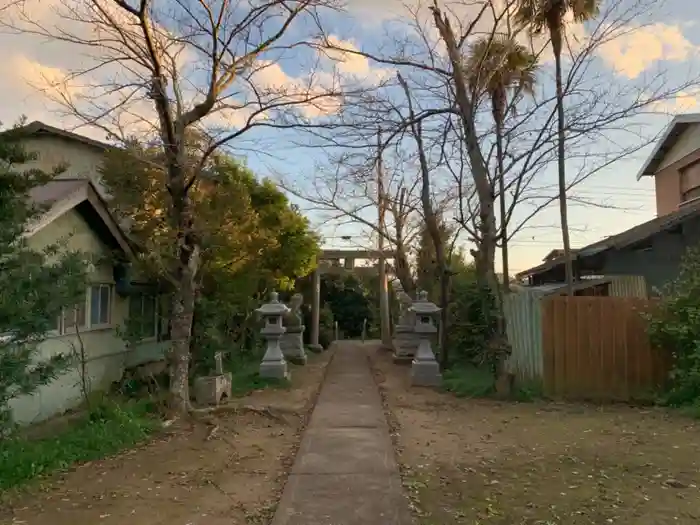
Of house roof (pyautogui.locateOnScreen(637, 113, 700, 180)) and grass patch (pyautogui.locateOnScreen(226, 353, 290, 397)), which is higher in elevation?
house roof (pyautogui.locateOnScreen(637, 113, 700, 180))

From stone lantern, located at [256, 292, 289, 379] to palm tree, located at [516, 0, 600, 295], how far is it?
645cm

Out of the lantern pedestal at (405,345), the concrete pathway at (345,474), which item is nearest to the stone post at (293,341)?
the lantern pedestal at (405,345)

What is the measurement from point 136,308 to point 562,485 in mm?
10677

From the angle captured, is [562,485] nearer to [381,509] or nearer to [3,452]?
[381,509]

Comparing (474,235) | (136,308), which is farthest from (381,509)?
(136,308)

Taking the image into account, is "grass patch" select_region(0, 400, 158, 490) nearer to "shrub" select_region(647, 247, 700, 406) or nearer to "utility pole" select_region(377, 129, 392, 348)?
"shrub" select_region(647, 247, 700, 406)

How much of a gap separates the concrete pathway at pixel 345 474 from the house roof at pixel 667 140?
40.1ft

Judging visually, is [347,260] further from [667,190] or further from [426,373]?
[426,373]

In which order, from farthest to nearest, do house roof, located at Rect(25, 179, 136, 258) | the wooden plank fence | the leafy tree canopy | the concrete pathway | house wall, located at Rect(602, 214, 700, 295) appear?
house wall, located at Rect(602, 214, 700, 295)
the leafy tree canopy
the wooden plank fence
house roof, located at Rect(25, 179, 136, 258)
the concrete pathway

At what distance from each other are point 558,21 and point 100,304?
10923mm

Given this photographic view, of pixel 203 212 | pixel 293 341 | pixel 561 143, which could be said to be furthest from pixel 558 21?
pixel 293 341

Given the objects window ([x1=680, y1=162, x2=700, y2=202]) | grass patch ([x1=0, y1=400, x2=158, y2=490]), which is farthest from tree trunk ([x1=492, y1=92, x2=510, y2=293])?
grass patch ([x1=0, y1=400, x2=158, y2=490])

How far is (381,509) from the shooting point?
16.6 feet

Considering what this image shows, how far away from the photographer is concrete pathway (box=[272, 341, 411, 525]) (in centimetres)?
493
